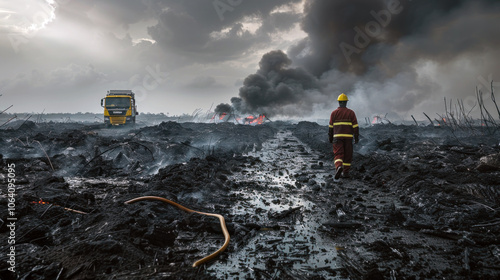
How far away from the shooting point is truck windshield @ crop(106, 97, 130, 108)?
A: 19.9 m

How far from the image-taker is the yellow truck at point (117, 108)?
19891mm

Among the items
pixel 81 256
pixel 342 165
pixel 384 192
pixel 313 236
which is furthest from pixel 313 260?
pixel 342 165

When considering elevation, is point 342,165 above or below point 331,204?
above

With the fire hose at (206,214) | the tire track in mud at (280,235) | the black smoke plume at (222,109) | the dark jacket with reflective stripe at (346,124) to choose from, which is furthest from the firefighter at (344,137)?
the black smoke plume at (222,109)

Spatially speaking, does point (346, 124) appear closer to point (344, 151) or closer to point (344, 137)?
point (344, 137)

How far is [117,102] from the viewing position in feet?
65.7

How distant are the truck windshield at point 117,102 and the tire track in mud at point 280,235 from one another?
55.8 feet

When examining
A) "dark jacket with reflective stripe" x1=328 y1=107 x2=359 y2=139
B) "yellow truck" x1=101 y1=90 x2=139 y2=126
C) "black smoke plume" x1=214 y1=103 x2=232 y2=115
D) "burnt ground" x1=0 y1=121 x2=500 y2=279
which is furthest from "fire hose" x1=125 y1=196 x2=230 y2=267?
"black smoke plume" x1=214 y1=103 x2=232 y2=115

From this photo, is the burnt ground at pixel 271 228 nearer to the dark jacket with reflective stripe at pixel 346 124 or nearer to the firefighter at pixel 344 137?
the firefighter at pixel 344 137

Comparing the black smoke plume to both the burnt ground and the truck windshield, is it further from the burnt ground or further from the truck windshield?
the burnt ground

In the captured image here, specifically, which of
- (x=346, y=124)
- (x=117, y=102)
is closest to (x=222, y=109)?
(x=117, y=102)

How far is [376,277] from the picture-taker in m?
2.50

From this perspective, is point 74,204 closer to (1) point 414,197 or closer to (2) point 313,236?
(2) point 313,236

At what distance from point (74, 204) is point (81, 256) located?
6.26 ft
